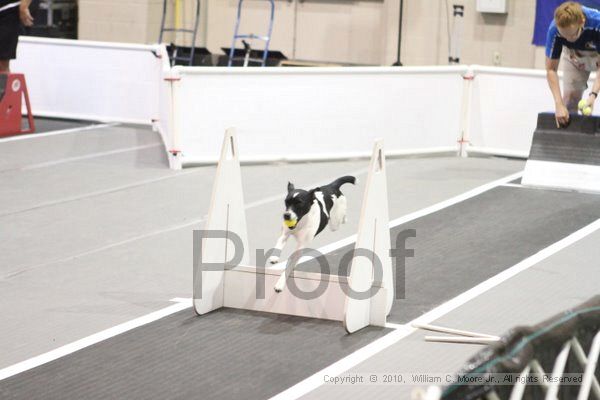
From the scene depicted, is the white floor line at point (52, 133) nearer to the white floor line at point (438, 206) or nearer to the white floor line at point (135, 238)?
the white floor line at point (135, 238)

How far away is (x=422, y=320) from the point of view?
5363mm

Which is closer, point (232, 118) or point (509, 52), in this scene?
point (232, 118)

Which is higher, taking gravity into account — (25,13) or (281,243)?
(25,13)

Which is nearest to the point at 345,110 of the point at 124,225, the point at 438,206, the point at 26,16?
the point at 438,206

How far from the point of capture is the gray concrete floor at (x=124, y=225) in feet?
17.4

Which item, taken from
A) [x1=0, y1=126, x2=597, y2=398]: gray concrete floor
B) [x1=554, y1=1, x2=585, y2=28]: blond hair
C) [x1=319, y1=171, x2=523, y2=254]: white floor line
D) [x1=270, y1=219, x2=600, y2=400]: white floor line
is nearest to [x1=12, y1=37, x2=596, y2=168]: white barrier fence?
[x1=0, y1=126, x2=597, y2=398]: gray concrete floor

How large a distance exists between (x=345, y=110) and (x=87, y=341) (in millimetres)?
5320

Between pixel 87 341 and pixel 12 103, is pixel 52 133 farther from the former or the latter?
pixel 87 341

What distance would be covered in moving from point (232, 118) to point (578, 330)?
259 inches

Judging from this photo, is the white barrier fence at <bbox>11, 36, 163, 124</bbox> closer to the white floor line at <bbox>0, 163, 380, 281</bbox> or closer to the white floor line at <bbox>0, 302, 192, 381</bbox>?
the white floor line at <bbox>0, 163, 380, 281</bbox>

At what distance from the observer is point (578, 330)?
3.16 metres

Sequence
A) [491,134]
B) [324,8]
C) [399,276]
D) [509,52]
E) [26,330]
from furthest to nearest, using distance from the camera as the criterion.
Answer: [324,8] → [509,52] → [491,134] → [399,276] → [26,330]

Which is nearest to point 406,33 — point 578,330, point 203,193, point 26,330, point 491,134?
point 491,134

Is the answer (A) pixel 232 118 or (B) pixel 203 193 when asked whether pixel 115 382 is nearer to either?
(B) pixel 203 193
